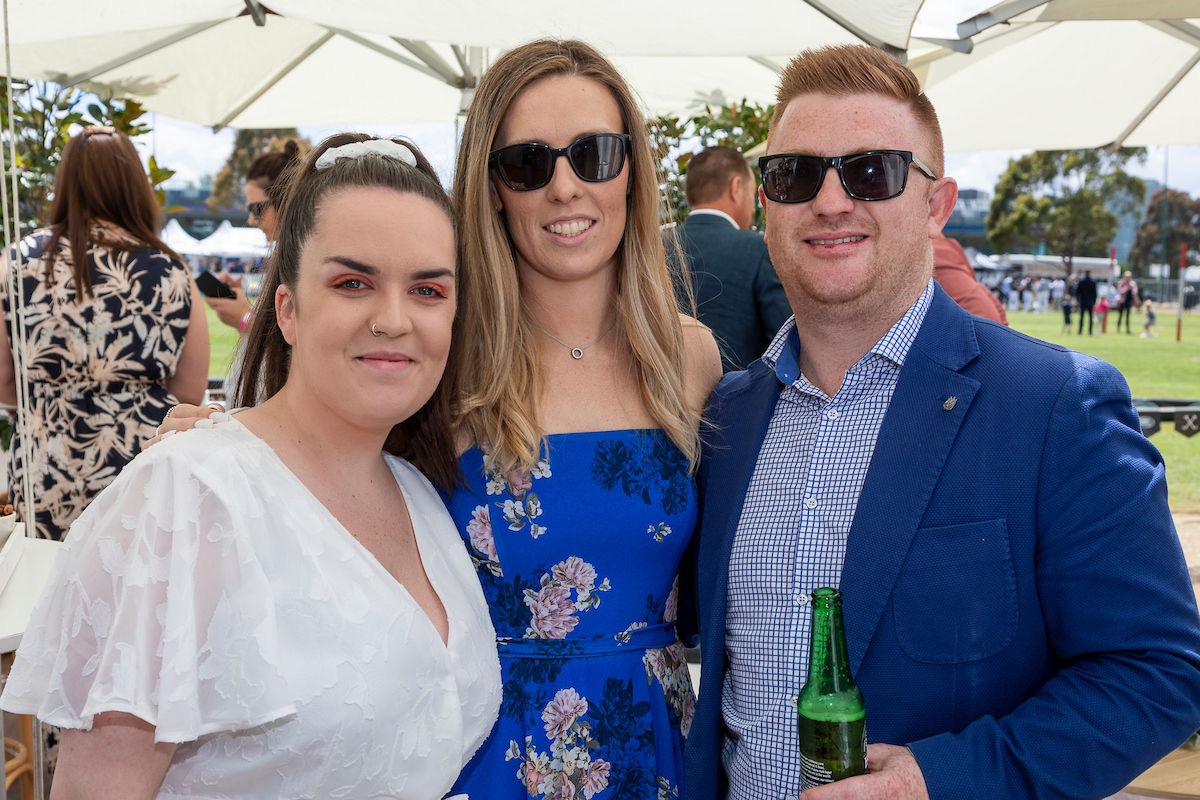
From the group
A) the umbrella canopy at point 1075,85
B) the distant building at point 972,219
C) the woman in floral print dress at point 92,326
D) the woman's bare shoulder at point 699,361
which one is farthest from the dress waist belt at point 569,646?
the distant building at point 972,219

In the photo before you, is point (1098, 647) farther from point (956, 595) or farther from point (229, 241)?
point (229, 241)

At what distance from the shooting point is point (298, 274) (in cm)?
172

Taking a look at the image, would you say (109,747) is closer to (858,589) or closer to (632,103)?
(858,589)

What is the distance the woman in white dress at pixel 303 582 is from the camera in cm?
143

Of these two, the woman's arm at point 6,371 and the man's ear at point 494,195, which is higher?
the man's ear at point 494,195

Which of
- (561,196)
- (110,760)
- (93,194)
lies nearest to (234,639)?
(110,760)

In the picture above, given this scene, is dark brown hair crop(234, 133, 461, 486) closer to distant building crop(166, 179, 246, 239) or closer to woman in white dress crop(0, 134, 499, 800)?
woman in white dress crop(0, 134, 499, 800)

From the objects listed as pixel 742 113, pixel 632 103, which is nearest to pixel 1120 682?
pixel 632 103

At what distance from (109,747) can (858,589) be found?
1.11 meters

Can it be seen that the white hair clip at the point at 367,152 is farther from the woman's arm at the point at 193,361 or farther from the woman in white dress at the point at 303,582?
the woman's arm at the point at 193,361

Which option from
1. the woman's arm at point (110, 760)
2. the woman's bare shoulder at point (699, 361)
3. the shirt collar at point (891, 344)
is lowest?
the woman's arm at point (110, 760)

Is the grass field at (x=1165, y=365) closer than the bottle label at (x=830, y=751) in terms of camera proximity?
No

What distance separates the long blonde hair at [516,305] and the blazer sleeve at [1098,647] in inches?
33.0

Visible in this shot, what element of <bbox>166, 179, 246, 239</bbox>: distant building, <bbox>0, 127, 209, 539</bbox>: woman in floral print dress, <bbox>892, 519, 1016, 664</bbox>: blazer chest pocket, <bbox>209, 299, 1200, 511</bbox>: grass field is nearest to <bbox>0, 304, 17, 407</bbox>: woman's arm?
<bbox>0, 127, 209, 539</bbox>: woman in floral print dress
